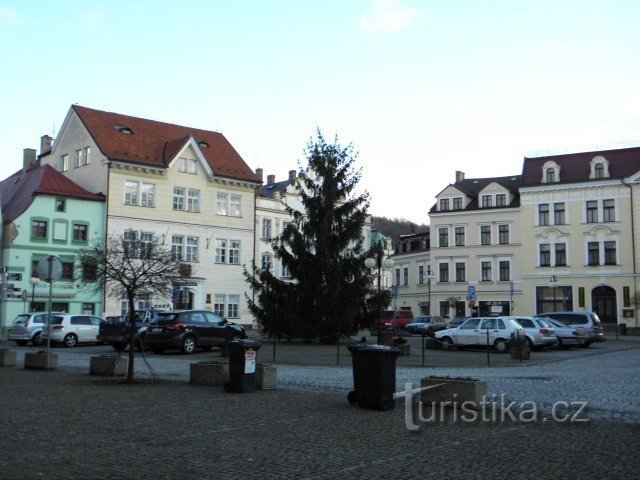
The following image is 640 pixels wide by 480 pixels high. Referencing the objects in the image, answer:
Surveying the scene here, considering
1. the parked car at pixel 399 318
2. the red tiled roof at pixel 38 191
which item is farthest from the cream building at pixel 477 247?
the red tiled roof at pixel 38 191

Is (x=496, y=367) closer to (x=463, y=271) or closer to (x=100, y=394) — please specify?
(x=100, y=394)

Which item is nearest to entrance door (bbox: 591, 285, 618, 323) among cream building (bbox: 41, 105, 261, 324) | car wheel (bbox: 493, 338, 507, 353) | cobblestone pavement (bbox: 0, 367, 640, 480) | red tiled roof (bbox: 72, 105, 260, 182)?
cream building (bbox: 41, 105, 261, 324)

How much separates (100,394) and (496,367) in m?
12.7

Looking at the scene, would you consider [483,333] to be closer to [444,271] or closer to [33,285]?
[33,285]

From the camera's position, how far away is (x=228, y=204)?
60938mm

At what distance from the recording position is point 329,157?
4006cm

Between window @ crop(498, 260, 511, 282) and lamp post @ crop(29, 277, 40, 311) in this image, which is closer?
lamp post @ crop(29, 277, 40, 311)

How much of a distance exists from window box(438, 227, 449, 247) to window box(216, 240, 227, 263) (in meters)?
23.9

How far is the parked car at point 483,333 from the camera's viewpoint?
3062 centimetres

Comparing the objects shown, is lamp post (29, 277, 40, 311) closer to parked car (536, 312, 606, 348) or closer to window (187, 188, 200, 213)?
window (187, 188, 200, 213)

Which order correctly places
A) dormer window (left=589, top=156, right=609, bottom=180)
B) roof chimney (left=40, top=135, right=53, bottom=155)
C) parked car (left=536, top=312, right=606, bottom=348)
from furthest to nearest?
1. roof chimney (left=40, top=135, right=53, bottom=155)
2. dormer window (left=589, top=156, right=609, bottom=180)
3. parked car (left=536, top=312, right=606, bottom=348)

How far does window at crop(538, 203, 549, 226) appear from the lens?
66875 mm

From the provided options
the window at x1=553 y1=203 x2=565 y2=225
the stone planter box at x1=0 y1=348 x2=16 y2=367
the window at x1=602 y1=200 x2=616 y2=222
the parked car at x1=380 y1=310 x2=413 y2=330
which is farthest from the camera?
the window at x1=553 y1=203 x2=565 y2=225

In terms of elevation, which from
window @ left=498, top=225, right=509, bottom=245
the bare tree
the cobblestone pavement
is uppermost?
window @ left=498, top=225, right=509, bottom=245
